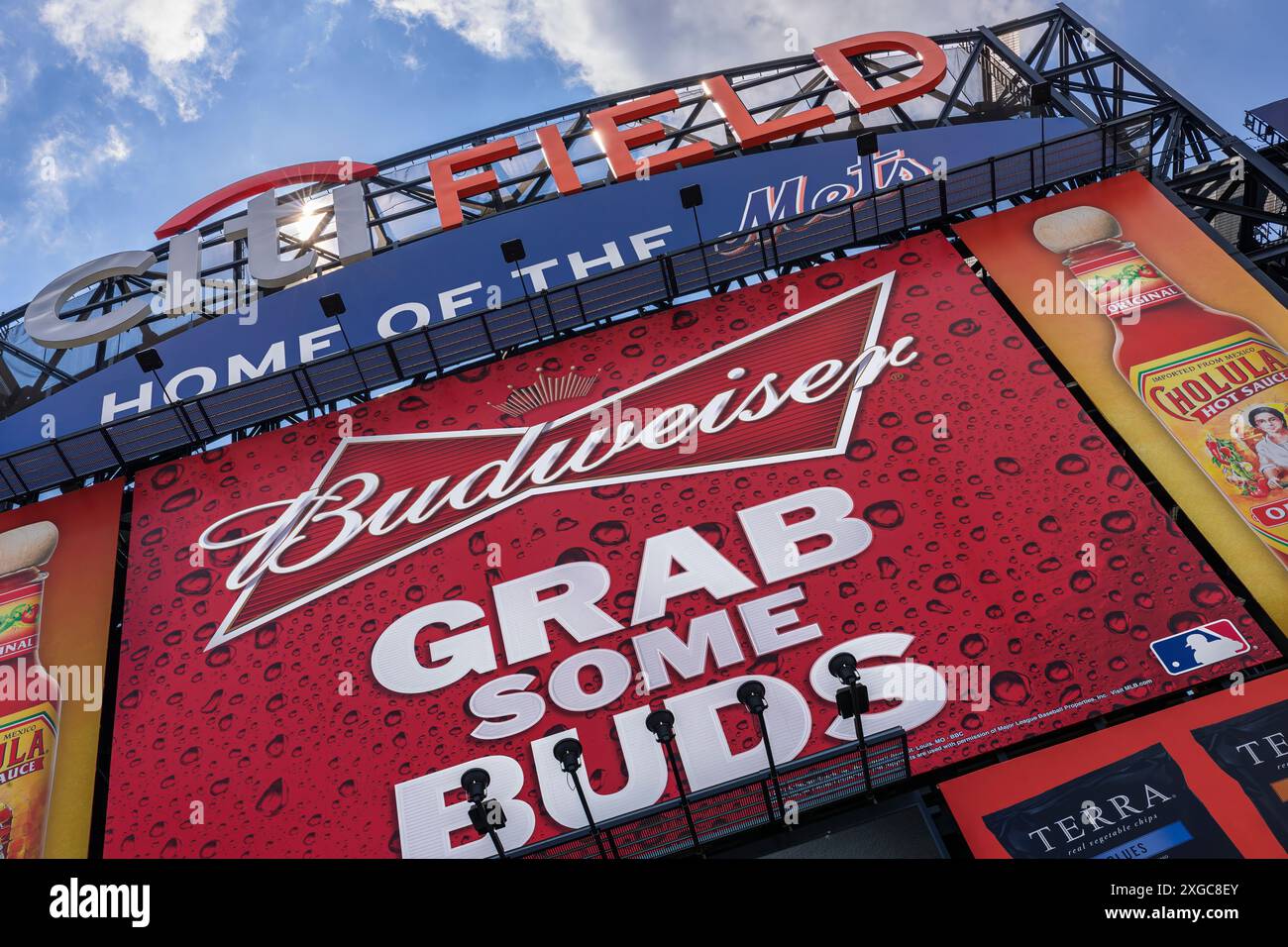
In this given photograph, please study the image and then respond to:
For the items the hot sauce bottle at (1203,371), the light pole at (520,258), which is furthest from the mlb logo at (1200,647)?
the light pole at (520,258)

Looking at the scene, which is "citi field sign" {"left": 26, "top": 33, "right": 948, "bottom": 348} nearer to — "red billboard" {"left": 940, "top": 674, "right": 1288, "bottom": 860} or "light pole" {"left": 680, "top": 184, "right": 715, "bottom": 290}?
"light pole" {"left": 680, "top": 184, "right": 715, "bottom": 290}

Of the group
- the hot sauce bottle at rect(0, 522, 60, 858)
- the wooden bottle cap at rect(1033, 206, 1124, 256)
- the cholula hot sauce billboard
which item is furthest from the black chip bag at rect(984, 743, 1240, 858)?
the hot sauce bottle at rect(0, 522, 60, 858)

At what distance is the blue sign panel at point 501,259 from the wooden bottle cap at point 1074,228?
315 centimetres

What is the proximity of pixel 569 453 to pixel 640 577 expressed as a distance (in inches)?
130

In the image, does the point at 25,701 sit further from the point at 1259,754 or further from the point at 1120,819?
the point at 1259,754

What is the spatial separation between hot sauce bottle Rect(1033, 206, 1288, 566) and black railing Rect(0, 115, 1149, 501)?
2.37 m

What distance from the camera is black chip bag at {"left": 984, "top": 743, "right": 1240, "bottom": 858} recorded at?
11969 millimetres

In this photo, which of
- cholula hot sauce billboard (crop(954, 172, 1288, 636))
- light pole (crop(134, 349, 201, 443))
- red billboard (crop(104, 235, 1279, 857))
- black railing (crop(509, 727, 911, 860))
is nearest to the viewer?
black railing (crop(509, 727, 911, 860))

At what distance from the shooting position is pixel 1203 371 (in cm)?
1712

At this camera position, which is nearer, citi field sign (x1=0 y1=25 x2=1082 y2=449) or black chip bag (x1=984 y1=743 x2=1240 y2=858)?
black chip bag (x1=984 y1=743 x2=1240 y2=858)

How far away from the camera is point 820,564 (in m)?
16.0

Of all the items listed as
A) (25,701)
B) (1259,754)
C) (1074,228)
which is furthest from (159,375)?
(1259,754)
